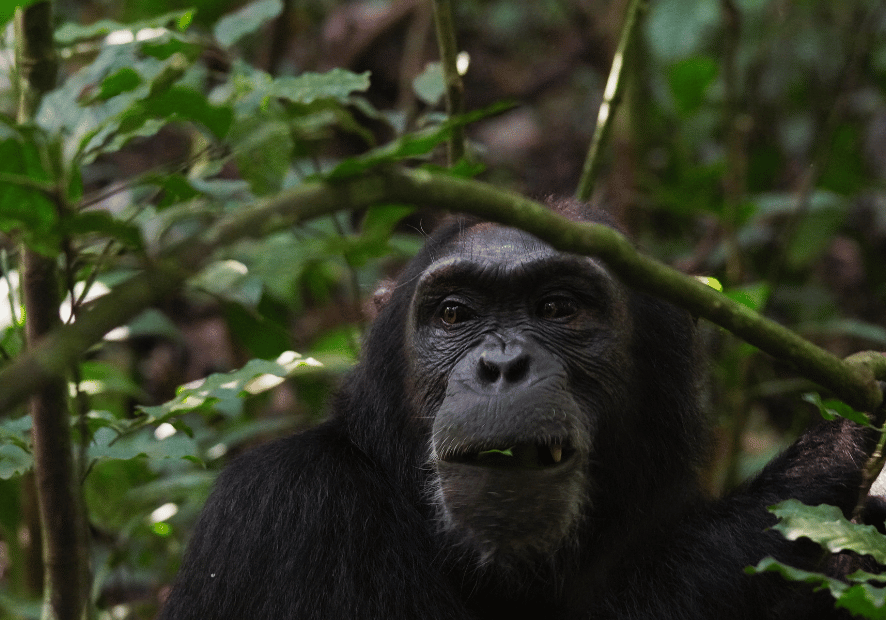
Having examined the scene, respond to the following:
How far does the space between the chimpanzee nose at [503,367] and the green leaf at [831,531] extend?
833 millimetres

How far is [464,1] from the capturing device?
10.6 m

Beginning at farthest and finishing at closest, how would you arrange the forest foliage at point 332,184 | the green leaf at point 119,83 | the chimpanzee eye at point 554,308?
the chimpanzee eye at point 554,308 → the green leaf at point 119,83 → the forest foliage at point 332,184

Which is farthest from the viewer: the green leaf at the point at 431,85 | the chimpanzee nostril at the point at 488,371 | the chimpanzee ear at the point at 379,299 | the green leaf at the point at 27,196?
the green leaf at the point at 431,85

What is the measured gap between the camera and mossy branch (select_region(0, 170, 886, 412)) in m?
1.28

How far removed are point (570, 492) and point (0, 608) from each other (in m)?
2.81

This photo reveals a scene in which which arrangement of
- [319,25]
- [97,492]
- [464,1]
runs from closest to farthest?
[97,492] → [319,25] → [464,1]

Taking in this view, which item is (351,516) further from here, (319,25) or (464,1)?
(464,1)

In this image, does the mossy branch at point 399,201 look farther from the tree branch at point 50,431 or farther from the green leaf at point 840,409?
the tree branch at point 50,431

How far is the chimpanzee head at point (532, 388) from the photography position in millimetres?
2758

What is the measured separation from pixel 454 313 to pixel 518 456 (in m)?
0.65

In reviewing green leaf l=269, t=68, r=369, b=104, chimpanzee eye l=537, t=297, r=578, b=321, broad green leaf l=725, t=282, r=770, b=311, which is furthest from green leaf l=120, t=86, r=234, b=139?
broad green leaf l=725, t=282, r=770, b=311

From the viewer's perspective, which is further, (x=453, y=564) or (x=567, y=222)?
(x=453, y=564)

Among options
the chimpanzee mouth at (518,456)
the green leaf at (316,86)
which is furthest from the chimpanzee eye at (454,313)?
the green leaf at (316,86)

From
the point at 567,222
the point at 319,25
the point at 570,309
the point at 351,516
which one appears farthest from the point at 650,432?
the point at 319,25
